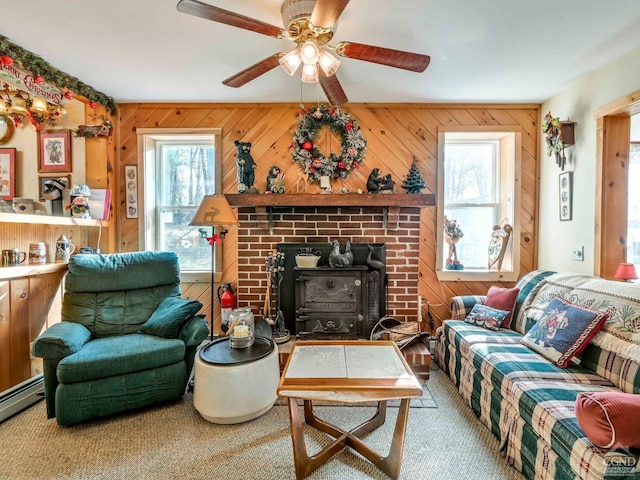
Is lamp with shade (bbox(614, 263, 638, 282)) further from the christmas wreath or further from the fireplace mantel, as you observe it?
the christmas wreath

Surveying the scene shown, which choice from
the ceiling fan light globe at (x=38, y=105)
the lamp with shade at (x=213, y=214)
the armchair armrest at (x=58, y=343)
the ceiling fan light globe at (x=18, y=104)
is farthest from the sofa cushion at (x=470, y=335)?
the ceiling fan light globe at (x=18, y=104)

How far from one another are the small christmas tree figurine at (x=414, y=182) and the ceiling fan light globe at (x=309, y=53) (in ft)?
5.50

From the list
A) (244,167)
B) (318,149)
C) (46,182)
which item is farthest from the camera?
(318,149)

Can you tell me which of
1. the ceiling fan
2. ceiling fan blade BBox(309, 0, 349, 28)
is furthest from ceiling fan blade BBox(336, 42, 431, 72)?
ceiling fan blade BBox(309, 0, 349, 28)

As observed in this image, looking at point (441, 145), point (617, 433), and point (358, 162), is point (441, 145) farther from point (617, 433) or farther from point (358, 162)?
point (617, 433)

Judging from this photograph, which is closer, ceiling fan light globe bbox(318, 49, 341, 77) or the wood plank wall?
ceiling fan light globe bbox(318, 49, 341, 77)

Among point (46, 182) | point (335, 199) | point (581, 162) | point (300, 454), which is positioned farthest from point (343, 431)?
point (46, 182)

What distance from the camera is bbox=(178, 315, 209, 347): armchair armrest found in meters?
2.23

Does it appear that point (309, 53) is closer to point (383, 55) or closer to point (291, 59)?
point (291, 59)

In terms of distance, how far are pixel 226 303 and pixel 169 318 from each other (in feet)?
2.86

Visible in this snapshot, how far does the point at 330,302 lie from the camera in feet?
9.61

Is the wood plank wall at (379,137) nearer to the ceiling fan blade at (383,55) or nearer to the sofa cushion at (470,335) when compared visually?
the sofa cushion at (470,335)

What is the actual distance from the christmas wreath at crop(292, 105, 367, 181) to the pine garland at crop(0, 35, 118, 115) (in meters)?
1.90

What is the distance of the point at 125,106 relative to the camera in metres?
3.25
